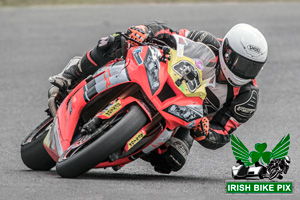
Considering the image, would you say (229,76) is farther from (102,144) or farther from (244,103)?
(102,144)

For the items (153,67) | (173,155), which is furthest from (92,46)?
(153,67)

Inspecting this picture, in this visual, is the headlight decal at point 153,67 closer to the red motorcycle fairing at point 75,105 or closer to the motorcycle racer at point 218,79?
the red motorcycle fairing at point 75,105

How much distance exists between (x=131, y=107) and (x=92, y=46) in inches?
315

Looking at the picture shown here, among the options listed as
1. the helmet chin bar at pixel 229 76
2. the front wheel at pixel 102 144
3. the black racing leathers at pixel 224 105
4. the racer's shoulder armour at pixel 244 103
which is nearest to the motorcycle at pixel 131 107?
the front wheel at pixel 102 144

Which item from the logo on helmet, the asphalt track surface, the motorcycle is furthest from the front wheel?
the logo on helmet

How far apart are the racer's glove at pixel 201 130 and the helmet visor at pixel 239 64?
49 centimetres

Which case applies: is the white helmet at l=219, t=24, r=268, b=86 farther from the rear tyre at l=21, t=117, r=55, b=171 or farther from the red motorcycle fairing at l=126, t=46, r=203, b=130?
the rear tyre at l=21, t=117, r=55, b=171

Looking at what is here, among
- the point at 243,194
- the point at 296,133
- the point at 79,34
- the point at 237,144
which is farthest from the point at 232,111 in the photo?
the point at 79,34

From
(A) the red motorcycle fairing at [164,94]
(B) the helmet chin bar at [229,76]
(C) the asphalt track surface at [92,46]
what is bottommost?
(C) the asphalt track surface at [92,46]

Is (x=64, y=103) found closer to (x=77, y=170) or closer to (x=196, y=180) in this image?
(x=77, y=170)

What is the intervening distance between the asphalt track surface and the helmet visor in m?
0.93

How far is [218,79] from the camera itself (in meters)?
→ 7.23

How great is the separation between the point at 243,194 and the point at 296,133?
3130mm

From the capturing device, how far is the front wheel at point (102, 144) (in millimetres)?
6227
